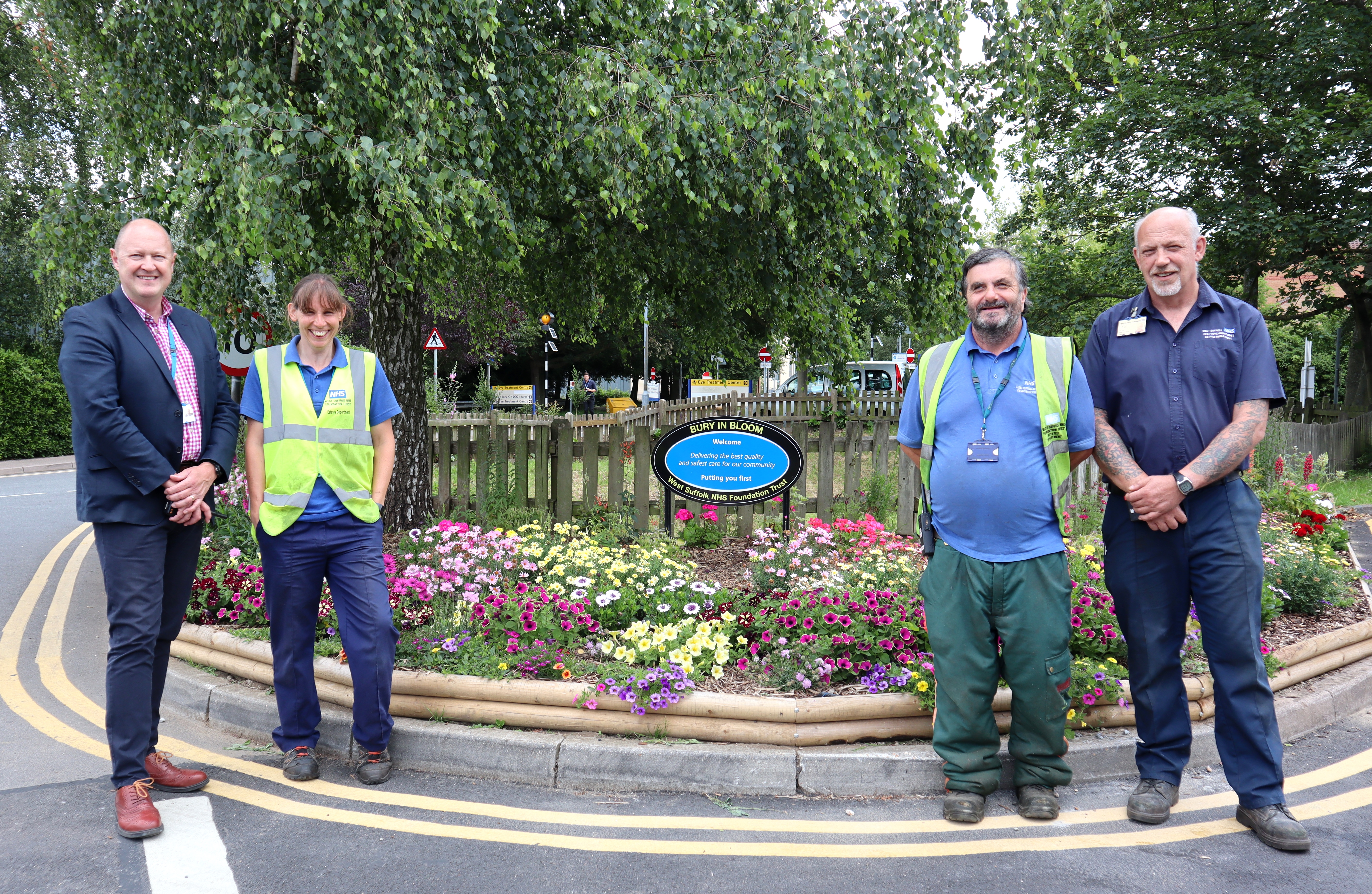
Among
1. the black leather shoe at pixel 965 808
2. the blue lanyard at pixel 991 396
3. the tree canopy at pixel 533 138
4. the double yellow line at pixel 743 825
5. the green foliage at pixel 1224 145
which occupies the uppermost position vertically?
the green foliage at pixel 1224 145

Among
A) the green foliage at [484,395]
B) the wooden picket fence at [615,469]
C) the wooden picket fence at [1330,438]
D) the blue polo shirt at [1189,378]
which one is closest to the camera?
the blue polo shirt at [1189,378]

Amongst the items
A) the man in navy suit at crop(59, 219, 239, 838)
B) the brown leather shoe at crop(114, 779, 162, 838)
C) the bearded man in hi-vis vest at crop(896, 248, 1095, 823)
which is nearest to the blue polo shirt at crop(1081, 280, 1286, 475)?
the bearded man in hi-vis vest at crop(896, 248, 1095, 823)

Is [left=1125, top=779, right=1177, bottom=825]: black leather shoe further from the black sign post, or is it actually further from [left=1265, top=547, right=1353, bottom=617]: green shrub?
the black sign post

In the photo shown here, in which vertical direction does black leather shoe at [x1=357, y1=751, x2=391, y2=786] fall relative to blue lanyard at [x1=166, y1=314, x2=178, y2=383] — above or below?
below

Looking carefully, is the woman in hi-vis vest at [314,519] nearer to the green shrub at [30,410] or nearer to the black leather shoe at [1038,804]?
the black leather shoe at [1038,804]

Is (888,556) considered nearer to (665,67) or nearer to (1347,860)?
(1347,860)

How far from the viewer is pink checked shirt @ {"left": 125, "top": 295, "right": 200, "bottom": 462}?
3541 millimetres

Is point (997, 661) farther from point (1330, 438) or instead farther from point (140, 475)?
point (1330, 438)

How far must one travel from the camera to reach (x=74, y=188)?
5.35m

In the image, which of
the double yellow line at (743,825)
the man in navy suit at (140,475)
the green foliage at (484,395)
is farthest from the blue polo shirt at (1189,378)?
the green foliage at (484,395)

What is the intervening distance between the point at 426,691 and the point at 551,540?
6.72ft

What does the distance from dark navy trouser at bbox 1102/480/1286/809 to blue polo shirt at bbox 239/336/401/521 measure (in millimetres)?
3022

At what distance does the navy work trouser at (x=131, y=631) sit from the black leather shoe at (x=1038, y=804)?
3318mm

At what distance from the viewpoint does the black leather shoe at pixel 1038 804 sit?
3312 mm
